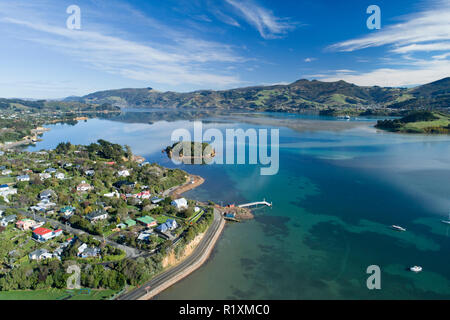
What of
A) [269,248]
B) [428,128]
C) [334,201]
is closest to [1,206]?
[269,248]

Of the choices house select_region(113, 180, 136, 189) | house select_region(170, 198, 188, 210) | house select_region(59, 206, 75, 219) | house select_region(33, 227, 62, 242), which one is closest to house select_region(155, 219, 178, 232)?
house select_region(170, 198, 188, 210)

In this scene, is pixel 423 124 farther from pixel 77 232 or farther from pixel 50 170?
pixel 50 170

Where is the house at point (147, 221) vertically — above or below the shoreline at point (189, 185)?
below

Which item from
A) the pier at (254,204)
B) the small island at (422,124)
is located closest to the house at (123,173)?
the pier at (254,204)

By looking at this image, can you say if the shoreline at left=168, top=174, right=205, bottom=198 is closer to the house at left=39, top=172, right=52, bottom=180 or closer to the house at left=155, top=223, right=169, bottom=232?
the house at left=155, top=223, right=169, bottom=232

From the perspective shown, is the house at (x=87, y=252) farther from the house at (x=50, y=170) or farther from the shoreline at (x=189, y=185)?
the house at (x=50, y=170)

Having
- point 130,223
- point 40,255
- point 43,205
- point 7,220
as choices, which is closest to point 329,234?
point 130,223
